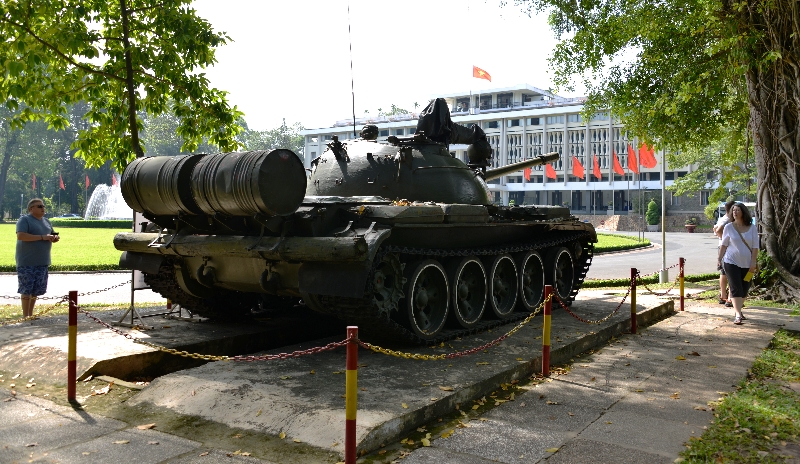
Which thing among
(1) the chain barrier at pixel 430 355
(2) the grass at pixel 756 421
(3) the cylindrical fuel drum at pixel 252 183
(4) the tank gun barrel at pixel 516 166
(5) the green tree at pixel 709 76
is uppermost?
(5) the green tree at pixel 709 76

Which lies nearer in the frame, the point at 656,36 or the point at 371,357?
the point at 371,357

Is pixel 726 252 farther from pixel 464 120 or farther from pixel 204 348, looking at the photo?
pixel 464 120

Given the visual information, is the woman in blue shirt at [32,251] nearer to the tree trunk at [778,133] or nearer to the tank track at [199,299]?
the tank track at [199,299]

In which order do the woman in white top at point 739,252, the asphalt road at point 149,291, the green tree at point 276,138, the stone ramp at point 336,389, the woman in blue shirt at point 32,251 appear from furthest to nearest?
the green tree at point 276,138, the asphalt road at point 149,291, the woman in white top at point 739,252, the woman in blue shirt at point 32,251, the stone ramp at point 336,389

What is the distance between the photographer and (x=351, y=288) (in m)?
6.45

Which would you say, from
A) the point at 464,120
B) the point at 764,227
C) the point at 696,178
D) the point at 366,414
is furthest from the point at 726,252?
the point at 464,120

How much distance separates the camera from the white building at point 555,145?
6719 centimetres

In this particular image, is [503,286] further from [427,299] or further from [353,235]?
[353,235]

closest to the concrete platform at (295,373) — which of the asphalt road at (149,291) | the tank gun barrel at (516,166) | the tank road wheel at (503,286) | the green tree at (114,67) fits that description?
the tank road wheel at (503,286)

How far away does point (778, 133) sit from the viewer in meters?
12.2

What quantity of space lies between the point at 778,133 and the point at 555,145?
5946 cm

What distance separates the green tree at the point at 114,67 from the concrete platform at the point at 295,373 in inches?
187

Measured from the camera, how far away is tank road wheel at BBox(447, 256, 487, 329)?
333 inches

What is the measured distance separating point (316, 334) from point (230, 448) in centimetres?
443
